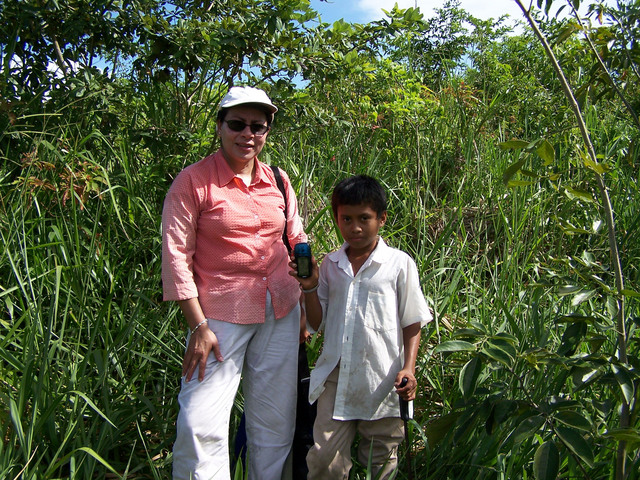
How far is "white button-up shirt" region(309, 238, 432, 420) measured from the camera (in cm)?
218

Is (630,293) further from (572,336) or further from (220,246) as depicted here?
(220,246)

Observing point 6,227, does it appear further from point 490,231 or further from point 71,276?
point 490,231

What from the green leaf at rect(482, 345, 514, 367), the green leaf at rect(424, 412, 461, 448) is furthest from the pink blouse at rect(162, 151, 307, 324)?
the green leaf at rect(482, 345, 514, 367)

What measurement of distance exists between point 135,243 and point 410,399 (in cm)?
190

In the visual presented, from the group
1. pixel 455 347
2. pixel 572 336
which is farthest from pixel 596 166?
pixel 455 347

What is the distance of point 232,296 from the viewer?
2.25 m

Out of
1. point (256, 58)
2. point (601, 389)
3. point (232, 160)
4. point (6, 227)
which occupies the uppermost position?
point (256, 58)

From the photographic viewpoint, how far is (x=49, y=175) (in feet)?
10.7

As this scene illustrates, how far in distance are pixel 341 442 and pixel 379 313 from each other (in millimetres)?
524

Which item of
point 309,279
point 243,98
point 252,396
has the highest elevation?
point 243,98

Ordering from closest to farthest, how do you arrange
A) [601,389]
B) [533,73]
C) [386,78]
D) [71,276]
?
[601,389], [71,276], [386,78], [533,73]

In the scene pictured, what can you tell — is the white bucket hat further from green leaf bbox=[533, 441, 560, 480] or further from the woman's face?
green leaf bbox=[533, 441, 560, 480]

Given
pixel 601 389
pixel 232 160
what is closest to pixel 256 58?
pixel 232 160

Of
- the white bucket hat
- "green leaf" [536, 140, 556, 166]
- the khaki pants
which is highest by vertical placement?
the white bucket hat
